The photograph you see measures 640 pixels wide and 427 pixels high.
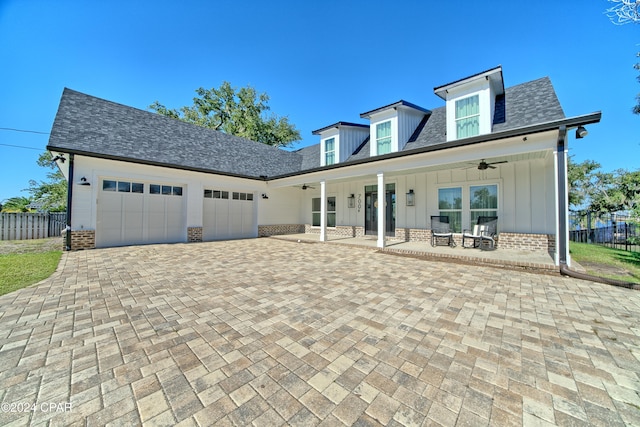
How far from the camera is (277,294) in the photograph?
3738mm

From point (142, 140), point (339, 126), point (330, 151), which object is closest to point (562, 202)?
point (339, 126)

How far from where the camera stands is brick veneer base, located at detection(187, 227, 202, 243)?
32.3 ft

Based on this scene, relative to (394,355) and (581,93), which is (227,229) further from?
(581,93)

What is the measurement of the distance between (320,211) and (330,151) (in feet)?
10.8

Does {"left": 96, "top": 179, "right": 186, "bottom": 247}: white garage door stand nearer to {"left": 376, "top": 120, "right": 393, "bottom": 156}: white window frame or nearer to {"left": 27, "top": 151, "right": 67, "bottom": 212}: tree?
{"left": 376, "top": 120, "right": 393, "bottom": 156}: white window frame

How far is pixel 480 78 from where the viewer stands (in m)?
7.72

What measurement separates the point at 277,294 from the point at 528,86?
11.4 metres

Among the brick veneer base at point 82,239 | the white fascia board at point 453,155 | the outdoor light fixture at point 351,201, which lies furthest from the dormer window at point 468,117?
the brick veneer base at point 82,239

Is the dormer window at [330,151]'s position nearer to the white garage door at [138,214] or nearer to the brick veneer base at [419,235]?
the brick veneer base at [419,235]

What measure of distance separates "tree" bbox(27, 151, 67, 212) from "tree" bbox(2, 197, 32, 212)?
86 centimetres

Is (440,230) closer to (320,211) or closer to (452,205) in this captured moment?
(452,205)

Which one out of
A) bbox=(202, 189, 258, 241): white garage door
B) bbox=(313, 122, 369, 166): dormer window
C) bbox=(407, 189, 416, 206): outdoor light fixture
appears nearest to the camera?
bbox=(407, 189, 416, 206): outdoor light fixture

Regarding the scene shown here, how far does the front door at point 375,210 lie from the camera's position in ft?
33.2

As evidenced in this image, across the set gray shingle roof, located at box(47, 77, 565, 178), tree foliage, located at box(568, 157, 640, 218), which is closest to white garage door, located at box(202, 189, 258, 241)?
gray shingle roof, located at box(47, 77, 565, 178)
